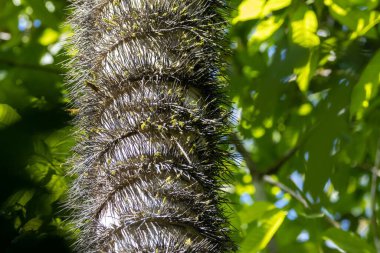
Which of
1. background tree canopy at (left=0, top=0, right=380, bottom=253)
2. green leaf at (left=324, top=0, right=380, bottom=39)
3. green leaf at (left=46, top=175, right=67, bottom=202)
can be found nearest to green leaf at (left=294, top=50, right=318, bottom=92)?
background tree canopy at (left=0, top=0, right=380, bottom=253)

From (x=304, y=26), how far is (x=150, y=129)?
1.21 m

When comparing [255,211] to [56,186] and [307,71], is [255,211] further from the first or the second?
[56,186]

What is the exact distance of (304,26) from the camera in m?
2.49

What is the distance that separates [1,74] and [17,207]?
3.09 ft

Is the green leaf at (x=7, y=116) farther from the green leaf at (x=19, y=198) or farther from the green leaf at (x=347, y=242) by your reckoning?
the green leaf at (x=347, y=242)

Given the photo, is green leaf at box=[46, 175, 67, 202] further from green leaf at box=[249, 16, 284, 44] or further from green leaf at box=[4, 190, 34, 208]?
green leaf at box=[249, 16, 284, 44]

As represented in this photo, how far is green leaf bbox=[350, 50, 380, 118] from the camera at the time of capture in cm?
211

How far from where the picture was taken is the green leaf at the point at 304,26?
236 cm

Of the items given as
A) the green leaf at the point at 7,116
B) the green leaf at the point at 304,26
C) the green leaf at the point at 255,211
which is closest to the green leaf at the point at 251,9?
the green leaf at the point at 304,26

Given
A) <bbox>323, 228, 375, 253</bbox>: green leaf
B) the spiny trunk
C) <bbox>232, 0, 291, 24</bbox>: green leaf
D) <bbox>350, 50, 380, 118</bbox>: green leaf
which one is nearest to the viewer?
the spiny trunk

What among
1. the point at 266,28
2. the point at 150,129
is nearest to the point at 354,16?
the point at 266,28

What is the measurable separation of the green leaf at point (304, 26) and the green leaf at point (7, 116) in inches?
59.5

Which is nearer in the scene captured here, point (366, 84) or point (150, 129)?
point (150, 129)

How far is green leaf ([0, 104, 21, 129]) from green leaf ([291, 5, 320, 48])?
4.96 feet
